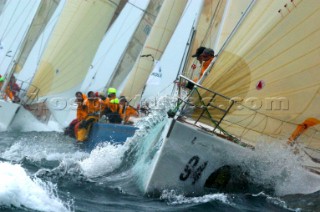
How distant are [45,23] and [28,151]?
6.77 m

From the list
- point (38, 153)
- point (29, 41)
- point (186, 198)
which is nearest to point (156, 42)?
point (29, 41)

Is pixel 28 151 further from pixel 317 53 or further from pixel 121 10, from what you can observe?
pixel 121 10

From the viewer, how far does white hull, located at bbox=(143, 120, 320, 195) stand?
7328 mm

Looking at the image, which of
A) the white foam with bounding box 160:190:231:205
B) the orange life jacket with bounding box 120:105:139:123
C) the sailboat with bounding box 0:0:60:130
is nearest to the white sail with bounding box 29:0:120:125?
the sailboat with bounding box 0:0:60:130

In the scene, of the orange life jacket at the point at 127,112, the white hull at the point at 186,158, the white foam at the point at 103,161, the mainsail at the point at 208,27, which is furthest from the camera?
the orange life jacket at the point at 127,112

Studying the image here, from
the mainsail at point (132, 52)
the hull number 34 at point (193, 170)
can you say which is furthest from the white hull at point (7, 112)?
the hull number 34 at point (193, 170)

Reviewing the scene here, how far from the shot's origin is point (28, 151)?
10.3 meters

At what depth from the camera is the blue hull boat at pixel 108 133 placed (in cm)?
1060

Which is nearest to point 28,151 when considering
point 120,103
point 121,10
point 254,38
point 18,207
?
point 120,103

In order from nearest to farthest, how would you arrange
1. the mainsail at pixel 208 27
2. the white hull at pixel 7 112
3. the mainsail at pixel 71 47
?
Result: the mainsail at pixel 208 27, the mainsail at pixel 71 47, the white hull at pixel 7 112

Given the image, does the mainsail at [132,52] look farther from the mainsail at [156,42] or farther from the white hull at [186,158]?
the white hull at [186,158]

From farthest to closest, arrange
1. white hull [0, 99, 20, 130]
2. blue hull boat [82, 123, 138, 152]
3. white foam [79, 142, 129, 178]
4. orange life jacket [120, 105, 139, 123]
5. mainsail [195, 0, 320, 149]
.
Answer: white hull [0, 99, 20, 130], orange life jacket [120, 105, 139, 123], blue hull boat [82, 123, 138, 152], white foam [79, 142, 129, 178], mainsail [195, 0, 320, 149]

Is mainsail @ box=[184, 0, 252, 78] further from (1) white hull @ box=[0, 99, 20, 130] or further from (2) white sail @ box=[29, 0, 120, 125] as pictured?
(1) white hull @ box=[0, 99, 20, 130]

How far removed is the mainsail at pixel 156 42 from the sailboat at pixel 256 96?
8.57 m
